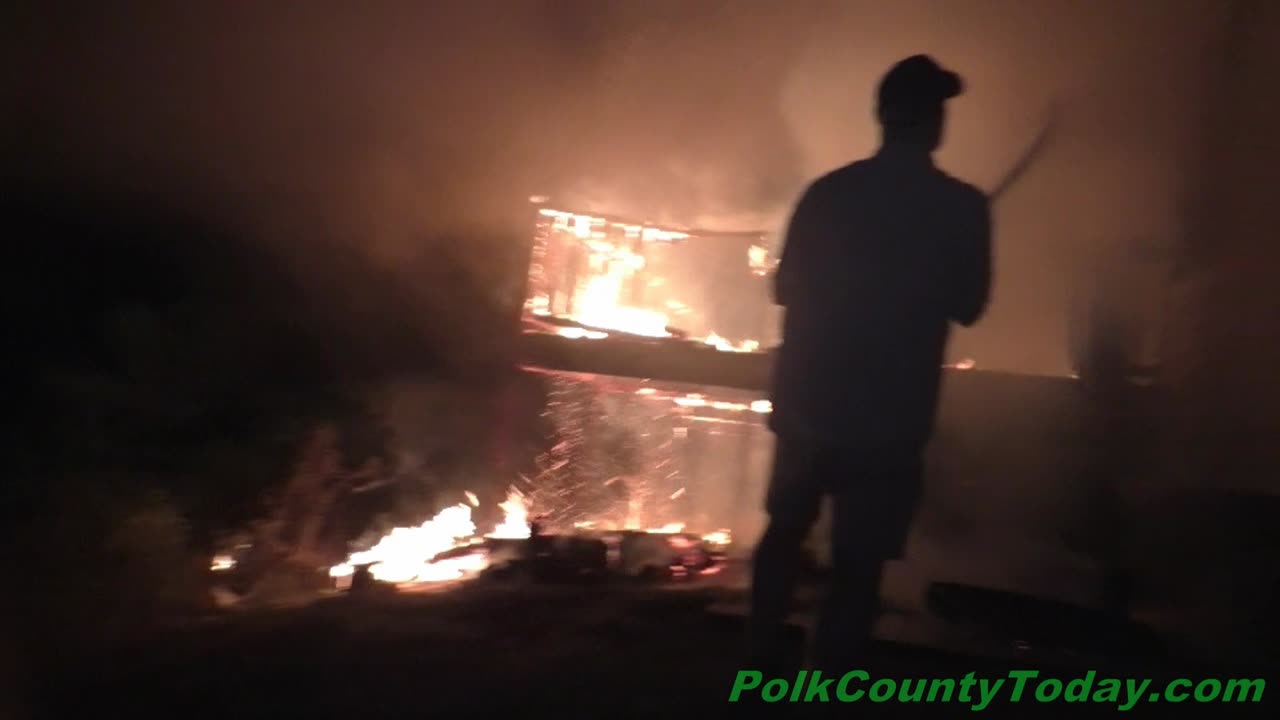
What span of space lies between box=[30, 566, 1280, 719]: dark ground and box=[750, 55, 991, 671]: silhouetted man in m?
0.33

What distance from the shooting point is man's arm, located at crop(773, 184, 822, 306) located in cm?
239

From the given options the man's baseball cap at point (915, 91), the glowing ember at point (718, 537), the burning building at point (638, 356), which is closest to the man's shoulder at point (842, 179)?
the man's baseball cap at point (915, 91)

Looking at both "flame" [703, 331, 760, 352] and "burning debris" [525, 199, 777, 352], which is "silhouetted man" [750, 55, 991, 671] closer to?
"flame" [703, 331, 760, 352]

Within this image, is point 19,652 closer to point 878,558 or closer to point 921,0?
point 878,558

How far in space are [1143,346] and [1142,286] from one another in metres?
0.44

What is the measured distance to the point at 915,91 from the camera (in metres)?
2.39

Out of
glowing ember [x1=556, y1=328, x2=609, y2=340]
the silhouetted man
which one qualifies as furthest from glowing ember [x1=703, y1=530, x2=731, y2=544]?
the silhouetted man

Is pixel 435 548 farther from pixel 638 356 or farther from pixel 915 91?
pixel 915 91

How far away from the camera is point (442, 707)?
2.52 m

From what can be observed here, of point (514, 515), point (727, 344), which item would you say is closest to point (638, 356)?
point (727, 344)

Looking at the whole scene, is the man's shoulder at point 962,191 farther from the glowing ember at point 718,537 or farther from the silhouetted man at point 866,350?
the glowing ember at point 718,537

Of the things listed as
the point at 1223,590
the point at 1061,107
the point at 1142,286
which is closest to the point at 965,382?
the point at 1142,286

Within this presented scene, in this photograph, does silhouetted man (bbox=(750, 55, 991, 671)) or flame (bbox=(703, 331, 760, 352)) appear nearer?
silhouetted man (bbox=(750, 55, 991, 671))

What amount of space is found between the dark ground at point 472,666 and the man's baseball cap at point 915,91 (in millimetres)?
1415
